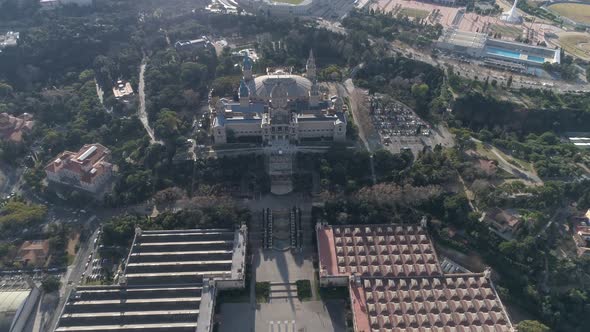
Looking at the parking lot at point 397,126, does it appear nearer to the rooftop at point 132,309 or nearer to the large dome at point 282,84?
the large dome at point 282,84

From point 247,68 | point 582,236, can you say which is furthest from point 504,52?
point 247,68

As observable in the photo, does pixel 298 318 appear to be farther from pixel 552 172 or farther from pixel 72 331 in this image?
pixel 552 172

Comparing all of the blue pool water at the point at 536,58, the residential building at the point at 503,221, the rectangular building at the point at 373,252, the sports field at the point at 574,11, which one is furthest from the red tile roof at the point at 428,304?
the sports field at the point at 574,11

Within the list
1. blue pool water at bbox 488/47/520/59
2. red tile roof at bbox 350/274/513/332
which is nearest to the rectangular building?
red tile roof at bbox 350/274/513/332

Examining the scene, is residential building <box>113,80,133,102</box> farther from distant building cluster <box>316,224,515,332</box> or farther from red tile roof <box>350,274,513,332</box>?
red tile roof <box>350,274,513,332</box>

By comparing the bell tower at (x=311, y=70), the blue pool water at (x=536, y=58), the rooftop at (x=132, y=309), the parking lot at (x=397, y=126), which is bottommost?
the rooftop at (x=132, y=309)

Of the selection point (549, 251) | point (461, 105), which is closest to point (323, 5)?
point (461, 105)

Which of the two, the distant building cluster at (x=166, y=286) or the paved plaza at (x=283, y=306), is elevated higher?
the distant building cluster at (x=166, y=286)
